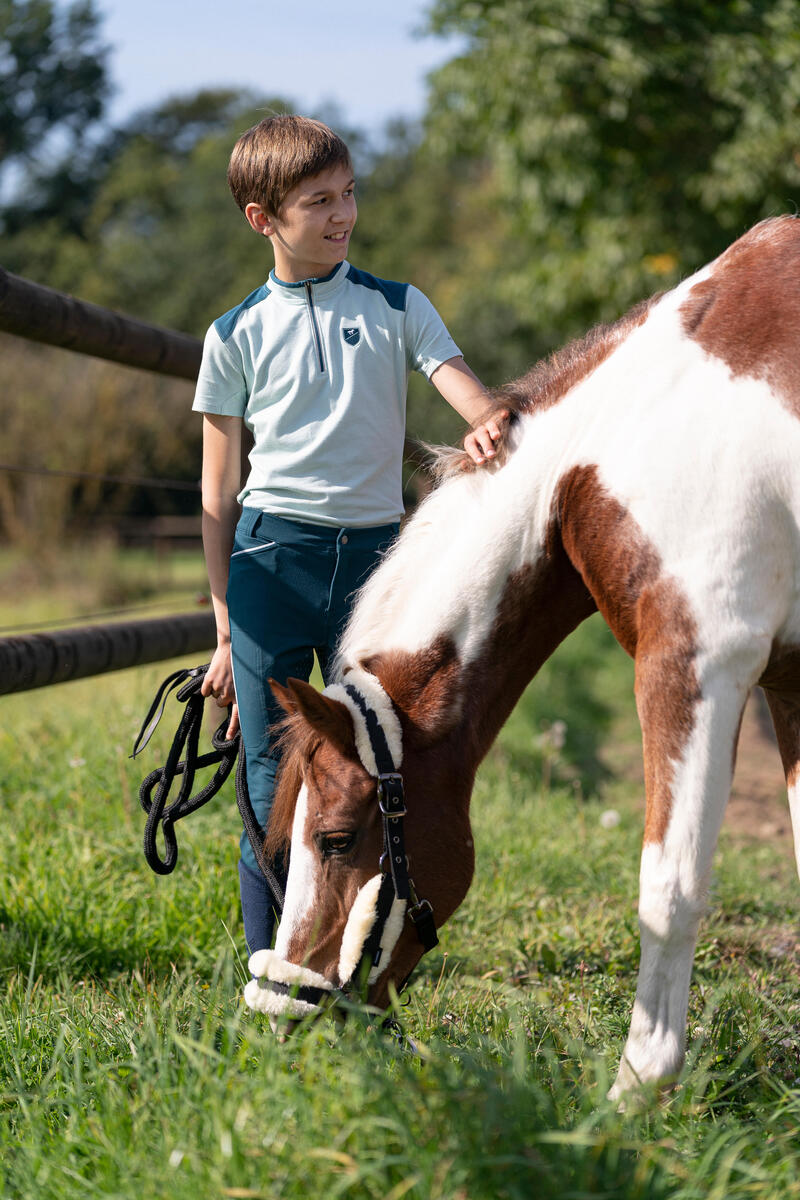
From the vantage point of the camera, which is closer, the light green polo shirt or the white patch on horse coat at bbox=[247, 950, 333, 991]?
the white patch on horse coat at bbox=[247, 950, 333, 991]

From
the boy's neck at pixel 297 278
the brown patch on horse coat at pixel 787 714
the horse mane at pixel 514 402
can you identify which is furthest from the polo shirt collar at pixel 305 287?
the brown patch on horse coat at pixel 787 714

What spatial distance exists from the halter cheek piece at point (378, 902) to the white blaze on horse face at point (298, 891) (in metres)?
0.04

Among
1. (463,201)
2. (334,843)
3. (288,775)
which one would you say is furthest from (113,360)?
(463,201)

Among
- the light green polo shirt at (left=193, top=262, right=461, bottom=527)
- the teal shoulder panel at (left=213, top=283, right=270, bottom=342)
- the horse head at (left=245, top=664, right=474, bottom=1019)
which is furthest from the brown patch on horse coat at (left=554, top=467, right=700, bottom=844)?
the teal shoulder panel at (left=213, top=283, right=270, bottom=342)

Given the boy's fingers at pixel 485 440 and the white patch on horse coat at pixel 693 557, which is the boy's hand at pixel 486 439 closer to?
the boy's fingers at pixel 485 440

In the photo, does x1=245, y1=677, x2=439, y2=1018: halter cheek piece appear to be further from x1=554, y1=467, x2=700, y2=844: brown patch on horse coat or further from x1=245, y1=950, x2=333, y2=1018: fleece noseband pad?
x1=554, y1=467, x2=700, y2=844: brown patch on horse coat

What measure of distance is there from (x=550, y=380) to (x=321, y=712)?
881mm

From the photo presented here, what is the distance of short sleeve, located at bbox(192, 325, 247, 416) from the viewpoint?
2.38 meters

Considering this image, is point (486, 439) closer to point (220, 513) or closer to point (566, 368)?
point (566, 368)

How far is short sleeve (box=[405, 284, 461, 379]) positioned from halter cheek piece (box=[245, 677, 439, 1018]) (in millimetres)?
847

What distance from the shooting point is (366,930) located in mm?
1987

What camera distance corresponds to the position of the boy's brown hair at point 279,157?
2.26 metres

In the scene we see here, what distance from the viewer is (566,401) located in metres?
2.19

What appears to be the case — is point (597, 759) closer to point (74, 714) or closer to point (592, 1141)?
point (74, 714)
